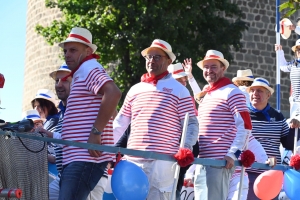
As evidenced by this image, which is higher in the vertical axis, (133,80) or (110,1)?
(110,1)

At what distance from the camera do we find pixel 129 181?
23.5ft

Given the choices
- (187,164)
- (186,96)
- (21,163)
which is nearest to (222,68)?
(186,96)

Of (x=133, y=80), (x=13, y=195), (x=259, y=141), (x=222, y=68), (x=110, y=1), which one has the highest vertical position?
(x=110, y=1)

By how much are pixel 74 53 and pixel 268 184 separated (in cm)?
276

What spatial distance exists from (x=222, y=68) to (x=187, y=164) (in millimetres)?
1592

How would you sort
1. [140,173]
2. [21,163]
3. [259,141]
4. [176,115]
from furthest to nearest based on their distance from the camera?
[259,141]
[176,115]
[140,173]
[21,163]

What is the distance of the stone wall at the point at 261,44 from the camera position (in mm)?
28641

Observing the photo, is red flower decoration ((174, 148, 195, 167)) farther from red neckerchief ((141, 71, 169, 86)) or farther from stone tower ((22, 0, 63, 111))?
stone tower ((22, 0, 63, 111))

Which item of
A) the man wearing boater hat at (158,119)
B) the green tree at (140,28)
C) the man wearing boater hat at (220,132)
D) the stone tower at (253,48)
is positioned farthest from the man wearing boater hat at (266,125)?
the stone tower at (253,48)

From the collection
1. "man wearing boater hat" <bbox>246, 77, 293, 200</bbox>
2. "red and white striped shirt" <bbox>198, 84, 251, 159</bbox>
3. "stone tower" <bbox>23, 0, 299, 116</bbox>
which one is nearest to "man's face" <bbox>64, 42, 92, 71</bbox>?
"red and white striped shirt" <bbox>198, 84, 251, 159</bbox>

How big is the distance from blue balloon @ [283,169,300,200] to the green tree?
46.5 ft

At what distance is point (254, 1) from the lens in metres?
29.0

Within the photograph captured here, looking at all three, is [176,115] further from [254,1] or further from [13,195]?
[254,1]

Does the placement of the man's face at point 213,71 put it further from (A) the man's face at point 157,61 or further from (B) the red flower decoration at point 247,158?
(B) the red flower decoration at point 247,158
